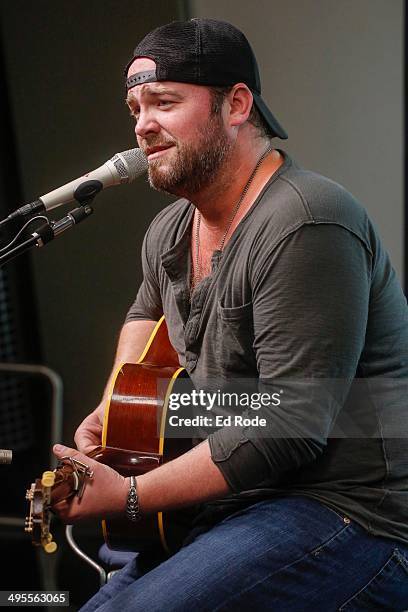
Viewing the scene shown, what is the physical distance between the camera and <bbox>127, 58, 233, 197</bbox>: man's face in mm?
1702

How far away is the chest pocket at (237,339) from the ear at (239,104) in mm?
352

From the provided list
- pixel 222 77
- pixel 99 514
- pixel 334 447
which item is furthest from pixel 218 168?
pixel 99 514

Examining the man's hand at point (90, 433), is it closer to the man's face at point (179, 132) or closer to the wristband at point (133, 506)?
the wristband at point (133, 506)

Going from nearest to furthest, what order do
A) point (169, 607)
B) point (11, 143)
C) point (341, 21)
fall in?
point (169, 607) → point (341, 21) → point (11, 143)

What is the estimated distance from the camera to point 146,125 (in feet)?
5.61

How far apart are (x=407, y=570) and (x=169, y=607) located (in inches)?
16.8

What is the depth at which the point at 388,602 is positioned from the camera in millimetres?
1607

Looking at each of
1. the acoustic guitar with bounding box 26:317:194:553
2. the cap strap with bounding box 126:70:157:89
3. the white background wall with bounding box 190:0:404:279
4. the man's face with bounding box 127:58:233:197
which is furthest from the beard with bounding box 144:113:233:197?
the white background wall with bounding box 190:0:404:279

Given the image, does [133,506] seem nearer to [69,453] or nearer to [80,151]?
[69,453]

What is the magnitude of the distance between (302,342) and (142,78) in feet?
1.95

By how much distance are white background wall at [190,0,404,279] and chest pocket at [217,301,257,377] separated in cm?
87

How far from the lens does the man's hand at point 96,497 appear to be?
1.57 m

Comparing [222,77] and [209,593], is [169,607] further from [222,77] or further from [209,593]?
[222,77]

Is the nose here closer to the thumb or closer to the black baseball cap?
the black baseball cap
